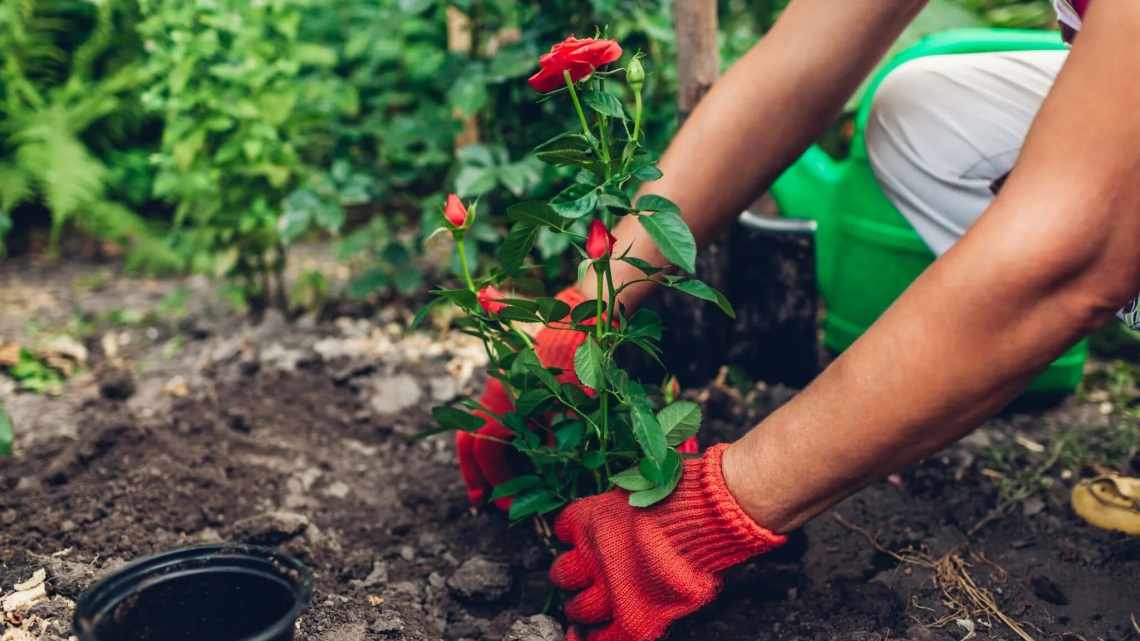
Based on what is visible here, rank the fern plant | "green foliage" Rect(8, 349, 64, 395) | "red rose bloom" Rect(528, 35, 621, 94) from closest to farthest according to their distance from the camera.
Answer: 1. "red rose bloom" Rect(528, 35, 621, 94)
2. "green foliage" Rect(8, 349, 64, 395)
3. the fern plant

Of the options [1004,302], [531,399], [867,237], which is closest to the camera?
[1004,302]

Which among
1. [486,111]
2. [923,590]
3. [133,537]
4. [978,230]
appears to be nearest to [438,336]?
[486,111]

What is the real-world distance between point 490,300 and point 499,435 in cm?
40

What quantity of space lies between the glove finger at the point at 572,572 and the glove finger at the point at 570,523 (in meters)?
0.03

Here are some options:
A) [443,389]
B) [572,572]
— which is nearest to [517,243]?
[572,572]

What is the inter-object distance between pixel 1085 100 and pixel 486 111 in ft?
5.88

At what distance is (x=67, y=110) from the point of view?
3.58 m

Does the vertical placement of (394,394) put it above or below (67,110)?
below

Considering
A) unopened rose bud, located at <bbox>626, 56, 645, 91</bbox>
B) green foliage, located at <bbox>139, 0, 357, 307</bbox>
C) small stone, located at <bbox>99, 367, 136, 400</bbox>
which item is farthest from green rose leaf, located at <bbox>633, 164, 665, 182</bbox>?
small stone, located at <bbox>99, 367, 136, 400</bbox>

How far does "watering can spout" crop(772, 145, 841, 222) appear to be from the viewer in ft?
8.05

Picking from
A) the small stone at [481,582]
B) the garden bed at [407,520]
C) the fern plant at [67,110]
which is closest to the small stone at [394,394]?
the garden bed at [407,520]

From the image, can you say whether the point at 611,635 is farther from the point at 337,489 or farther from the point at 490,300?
the point at 337,489

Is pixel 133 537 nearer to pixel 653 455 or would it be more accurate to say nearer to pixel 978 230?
pixel 653 455

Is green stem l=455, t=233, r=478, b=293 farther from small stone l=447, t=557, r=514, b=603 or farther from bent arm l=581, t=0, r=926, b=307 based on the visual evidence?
small stone l=447, t=557, r=514, b=603
